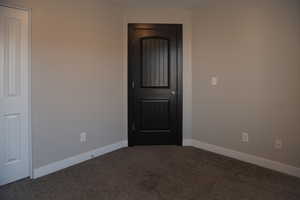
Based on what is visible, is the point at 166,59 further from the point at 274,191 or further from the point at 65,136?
the point at 274,191

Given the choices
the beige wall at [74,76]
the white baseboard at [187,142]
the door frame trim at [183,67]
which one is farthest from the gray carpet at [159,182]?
the door frame trim at [183,67]

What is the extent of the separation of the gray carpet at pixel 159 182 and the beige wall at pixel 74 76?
1.26 feet

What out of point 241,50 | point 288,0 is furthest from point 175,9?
point 288,0

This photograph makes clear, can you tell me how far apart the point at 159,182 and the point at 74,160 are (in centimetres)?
124

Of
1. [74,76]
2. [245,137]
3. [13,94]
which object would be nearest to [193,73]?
[245,137]

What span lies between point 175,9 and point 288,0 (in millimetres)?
1641

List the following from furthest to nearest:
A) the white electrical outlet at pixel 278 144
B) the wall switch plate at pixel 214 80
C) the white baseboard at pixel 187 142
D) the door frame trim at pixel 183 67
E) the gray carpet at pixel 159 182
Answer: the white baseboard at pixel 187 142, the door frame trim at pixel 183 67, the wall switch plate at pixel 214 80, the white electrical outlet at pixel 278 144, the gray carpet at pixel 159 182

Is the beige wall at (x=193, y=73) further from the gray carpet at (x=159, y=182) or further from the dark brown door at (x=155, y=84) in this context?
the gray carpet at (x=159, y=182)

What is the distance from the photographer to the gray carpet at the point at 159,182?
7.38 ft

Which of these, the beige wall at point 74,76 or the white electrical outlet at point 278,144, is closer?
the beige wall at point 74,76

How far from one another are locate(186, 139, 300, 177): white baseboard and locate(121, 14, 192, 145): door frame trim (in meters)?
Answer: 0.27

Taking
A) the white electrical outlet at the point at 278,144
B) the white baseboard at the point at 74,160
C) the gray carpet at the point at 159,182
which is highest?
the white electrical outlet at the point at 278,144

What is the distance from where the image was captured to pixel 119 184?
8.17ft

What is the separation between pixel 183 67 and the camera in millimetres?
3852
